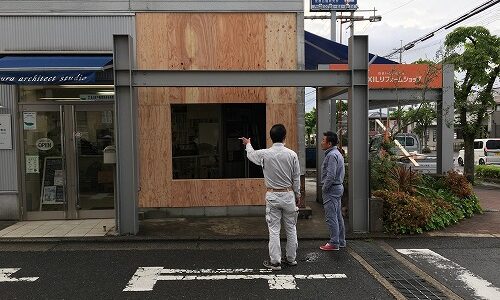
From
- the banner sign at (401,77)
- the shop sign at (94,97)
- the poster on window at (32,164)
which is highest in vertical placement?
the banner sign at (401,77)

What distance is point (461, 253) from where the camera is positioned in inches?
251

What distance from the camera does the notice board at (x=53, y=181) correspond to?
888 centimetres

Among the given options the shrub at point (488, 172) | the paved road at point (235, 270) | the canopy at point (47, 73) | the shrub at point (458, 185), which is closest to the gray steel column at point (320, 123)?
the shrub at point (458, 185)

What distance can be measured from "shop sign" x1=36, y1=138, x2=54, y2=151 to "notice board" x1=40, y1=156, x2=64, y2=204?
0.75ft

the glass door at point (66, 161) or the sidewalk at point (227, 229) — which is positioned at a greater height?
the glass door at point (66, 161)

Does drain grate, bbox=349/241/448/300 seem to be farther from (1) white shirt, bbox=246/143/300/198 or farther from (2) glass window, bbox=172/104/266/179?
(2) glass window, bbox=172/104/266/179

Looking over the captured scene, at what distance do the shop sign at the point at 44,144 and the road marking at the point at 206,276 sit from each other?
440 cm

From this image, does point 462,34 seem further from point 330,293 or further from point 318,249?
point 330,293

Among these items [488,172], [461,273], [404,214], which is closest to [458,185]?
[404,214]

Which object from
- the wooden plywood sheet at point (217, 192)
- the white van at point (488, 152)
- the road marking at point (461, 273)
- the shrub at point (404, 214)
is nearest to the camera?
the road marking at point (461, 273)

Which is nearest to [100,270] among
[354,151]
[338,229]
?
[338,229]

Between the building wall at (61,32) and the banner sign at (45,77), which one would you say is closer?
the banner sign at (45,77)

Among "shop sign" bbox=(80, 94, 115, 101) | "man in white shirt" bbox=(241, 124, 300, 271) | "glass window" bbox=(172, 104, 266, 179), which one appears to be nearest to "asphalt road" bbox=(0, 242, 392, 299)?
"man in white shirt" bbox=(241, 124, 300, 271)

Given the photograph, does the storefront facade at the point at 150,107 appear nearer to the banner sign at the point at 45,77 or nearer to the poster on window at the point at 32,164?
the poster on window at the point at 32,164
